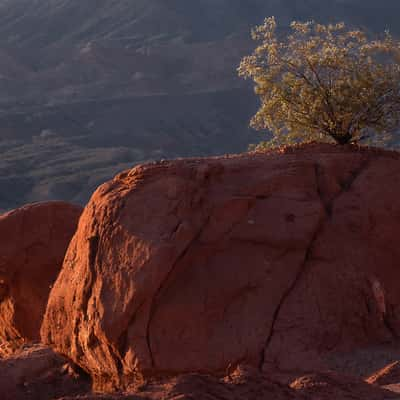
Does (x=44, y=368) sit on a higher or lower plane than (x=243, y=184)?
lower

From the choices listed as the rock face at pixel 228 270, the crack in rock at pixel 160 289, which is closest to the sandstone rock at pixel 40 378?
the rock face at pixel 228 270

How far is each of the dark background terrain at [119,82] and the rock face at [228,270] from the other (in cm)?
3801

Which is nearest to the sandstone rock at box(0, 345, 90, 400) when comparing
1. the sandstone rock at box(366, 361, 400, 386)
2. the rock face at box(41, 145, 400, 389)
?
the rock face at box(41, 145, 400, 389)

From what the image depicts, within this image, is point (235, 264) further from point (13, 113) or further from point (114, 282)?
point (13, 113)

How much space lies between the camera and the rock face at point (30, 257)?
35.1ft

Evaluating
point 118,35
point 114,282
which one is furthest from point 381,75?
point 118,35

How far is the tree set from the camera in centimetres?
924

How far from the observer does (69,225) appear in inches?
431

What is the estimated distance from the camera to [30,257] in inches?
424

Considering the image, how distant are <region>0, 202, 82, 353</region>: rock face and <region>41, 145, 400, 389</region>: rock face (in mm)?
3052

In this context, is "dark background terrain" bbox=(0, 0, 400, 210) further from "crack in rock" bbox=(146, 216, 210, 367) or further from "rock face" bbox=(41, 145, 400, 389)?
"crack in rock" bbox=(146, 216, 210, 367)

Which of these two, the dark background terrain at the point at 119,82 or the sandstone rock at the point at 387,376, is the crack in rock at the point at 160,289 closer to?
the sandstone rock at the point at 387,376

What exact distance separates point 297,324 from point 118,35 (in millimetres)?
74845

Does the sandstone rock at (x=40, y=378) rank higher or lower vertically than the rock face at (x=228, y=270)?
lower
